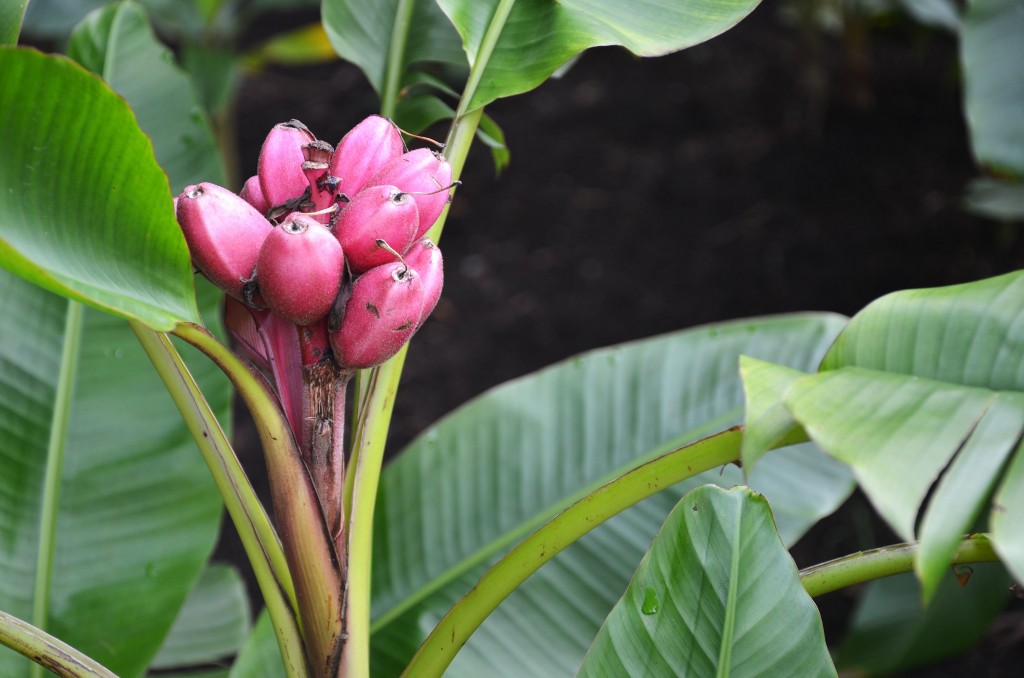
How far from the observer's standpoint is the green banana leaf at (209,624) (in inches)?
36.7

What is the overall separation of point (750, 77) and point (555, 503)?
2188 millimetres

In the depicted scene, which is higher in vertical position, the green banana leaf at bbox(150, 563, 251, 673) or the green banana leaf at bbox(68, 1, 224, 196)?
the green banana leaf at bbox(68, 1, 224, 196)

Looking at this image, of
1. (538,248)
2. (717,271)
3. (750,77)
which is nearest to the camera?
(717,271)

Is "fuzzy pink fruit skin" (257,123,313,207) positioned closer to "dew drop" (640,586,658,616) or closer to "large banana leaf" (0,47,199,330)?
"large banana leaf" (0,47,199,330)

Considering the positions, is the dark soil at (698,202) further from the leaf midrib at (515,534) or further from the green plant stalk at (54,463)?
the green plant stalk at (54,463)

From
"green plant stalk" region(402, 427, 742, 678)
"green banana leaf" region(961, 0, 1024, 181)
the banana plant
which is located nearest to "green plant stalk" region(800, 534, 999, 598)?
the banana plant

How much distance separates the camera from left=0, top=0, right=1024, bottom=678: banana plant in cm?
42

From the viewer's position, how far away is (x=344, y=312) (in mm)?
465

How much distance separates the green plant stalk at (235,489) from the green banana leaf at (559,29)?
265 mm

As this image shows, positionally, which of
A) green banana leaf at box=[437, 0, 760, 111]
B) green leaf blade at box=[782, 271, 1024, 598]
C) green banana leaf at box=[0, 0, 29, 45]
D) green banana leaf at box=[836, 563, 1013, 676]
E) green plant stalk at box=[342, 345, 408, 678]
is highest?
green banana leaf at box=[0, 0, 29, 45]

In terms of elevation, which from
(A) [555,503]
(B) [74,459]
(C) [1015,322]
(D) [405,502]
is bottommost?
(C) [1015,322]

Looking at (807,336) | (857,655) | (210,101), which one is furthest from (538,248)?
(807,336)

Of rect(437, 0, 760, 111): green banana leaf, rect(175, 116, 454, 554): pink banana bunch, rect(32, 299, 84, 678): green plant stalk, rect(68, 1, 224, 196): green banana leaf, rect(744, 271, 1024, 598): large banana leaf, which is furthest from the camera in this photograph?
rect(68, 1, 224, 196): green banana leaf

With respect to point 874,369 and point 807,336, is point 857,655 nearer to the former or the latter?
point 807,336
